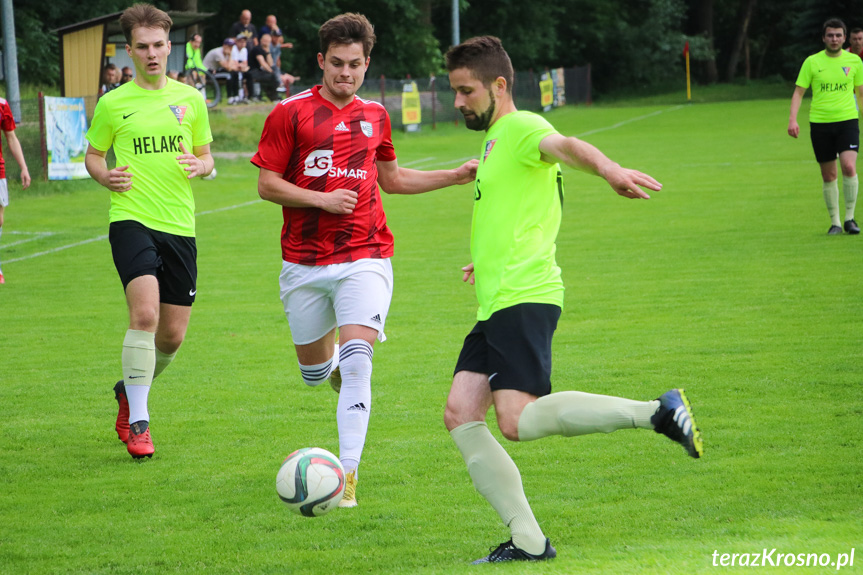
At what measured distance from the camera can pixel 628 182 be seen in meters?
3.68

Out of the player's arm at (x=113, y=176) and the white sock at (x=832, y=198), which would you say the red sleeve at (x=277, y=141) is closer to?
the player's arm at (x=113, y=176)

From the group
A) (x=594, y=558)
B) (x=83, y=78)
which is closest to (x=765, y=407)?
(x=594, y=558)

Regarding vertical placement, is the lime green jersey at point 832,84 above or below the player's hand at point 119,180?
above

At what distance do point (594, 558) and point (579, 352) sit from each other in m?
4.02

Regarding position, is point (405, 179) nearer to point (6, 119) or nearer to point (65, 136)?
point (6, 119)

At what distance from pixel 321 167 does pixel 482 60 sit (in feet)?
4.55

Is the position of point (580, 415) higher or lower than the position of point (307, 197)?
lower

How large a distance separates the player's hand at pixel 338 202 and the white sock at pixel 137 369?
1467 millimetres

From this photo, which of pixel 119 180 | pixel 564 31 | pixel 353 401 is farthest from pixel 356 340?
pixel 564 31

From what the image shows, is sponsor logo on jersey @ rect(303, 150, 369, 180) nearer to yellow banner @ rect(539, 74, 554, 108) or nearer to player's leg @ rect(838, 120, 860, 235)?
player's leg @ rect(838, 120, 860, 235)

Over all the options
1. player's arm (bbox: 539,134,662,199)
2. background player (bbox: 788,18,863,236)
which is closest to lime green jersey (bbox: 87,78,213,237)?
player's arm (bbox: 539,134,662,199)

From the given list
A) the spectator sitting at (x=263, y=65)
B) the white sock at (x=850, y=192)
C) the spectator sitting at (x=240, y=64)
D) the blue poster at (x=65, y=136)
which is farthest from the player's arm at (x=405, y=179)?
the spectator sitting at (x=263, y=65)

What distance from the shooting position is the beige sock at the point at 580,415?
390 centimetres

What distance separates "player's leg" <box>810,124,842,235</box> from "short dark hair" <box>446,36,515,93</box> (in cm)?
935
